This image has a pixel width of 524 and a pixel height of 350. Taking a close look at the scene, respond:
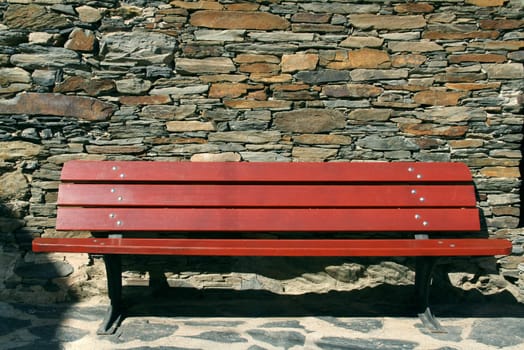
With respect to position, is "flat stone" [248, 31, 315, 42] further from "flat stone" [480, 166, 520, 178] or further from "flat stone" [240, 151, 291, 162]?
"flat stone" [480, 166, 520, 178]

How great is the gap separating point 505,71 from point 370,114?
2.75 feet

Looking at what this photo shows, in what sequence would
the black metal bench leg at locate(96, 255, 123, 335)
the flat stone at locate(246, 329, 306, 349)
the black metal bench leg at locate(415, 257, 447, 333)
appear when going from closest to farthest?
the flat stone at locate(246, 329, 306, 349) < the black metal bench leg at locate(96, 255, 123, 335) < the black metal bench leg at locate(415, 257, 447, 333)

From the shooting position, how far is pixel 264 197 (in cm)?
356

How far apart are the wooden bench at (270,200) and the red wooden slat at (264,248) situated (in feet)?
0.44

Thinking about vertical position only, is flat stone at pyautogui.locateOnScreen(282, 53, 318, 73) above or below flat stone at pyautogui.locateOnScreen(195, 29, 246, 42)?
below

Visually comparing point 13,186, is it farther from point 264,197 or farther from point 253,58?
point 253,58

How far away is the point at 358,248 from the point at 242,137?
1.04 m

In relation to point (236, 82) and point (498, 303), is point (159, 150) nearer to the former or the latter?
point (236, 82)

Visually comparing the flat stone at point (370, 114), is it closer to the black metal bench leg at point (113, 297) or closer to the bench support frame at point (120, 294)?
the bench support frame at point (120, 294)

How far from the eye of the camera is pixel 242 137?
381cm

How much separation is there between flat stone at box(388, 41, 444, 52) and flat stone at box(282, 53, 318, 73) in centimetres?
47

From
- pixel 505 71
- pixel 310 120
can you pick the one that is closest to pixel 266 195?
pixel 310 120

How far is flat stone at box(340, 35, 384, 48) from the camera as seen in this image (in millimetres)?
3820

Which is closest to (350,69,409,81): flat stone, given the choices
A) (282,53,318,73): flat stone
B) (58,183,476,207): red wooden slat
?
(282,53,318,73): flat stone
